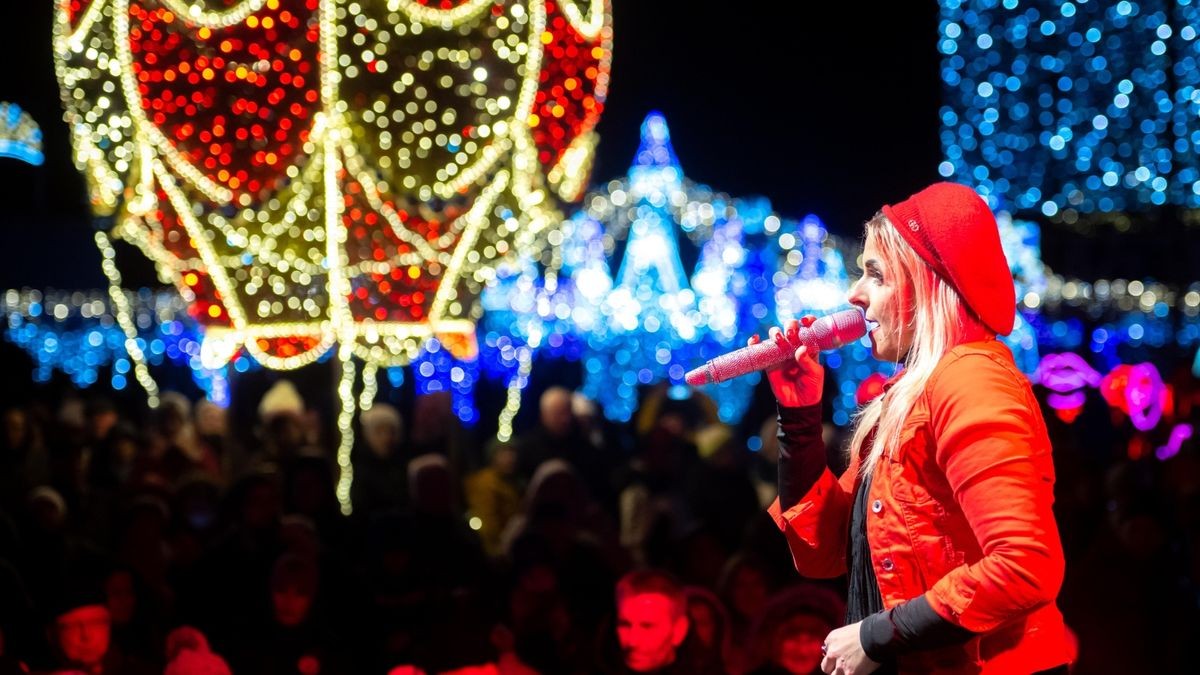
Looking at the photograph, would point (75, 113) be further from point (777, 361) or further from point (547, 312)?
point (547, 312)

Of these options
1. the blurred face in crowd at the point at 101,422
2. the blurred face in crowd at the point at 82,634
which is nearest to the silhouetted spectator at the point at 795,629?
the blurred face in crowd at the point at 82,634

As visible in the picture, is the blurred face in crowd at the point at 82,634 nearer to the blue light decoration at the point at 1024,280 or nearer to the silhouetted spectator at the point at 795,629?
the silhouetted spectator at the point at 795,629

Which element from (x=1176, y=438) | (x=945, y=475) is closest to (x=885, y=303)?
(x=945, y=475)

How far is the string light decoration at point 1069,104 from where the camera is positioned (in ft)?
53.5

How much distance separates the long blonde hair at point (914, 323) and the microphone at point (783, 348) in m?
0.09

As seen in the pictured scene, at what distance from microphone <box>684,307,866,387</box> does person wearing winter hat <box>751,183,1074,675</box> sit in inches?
0.8

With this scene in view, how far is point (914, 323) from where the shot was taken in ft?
7.86

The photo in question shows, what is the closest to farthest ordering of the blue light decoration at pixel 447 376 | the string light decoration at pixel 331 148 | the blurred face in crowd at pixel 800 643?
1. the blurred face in crowd at pixel 800 643
2. the string light decoration at pixel 331 148
3. the blue light decoration at pixel 447 376

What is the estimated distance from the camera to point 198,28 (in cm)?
575

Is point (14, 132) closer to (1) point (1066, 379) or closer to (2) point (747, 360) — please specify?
(2) point (747, 360)

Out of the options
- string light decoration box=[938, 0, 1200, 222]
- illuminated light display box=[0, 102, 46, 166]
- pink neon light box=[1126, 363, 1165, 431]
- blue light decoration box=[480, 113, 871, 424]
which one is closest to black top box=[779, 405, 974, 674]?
illuminated light display box=[0, 102, 46, 166]

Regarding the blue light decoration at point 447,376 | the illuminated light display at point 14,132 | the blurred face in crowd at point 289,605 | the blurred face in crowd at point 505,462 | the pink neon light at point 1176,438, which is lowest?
the pink neon light at point 1176,438

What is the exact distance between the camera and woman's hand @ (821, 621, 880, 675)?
2209 mm

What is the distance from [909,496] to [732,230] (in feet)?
55.3
